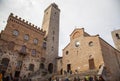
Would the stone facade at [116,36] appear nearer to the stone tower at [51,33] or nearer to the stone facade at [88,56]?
the stone facade at [88,56]

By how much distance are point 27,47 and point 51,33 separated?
30.9 feet

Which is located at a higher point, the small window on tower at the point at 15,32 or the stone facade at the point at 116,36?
the stone facade at the point at 116,36

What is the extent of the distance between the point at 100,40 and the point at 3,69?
19.7 meters

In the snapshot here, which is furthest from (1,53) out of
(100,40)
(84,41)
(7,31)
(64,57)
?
(100,40)

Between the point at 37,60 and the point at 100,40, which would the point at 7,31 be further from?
the point at 100,40

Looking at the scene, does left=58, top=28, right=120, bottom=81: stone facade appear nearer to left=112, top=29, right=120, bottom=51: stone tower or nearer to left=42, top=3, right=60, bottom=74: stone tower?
left=42, top=3, right=60, bottom=74: stone tower

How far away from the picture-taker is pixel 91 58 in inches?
866

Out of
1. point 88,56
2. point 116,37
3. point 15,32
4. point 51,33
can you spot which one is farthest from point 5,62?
point 116,37

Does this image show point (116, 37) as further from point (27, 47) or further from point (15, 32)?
point (15, 32)

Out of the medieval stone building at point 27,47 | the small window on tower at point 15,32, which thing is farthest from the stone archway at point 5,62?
the small window on tower at point 15,32

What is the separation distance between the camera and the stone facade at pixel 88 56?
20906 millimetres

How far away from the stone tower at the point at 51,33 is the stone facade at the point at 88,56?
110 inches

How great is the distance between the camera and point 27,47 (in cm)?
2630

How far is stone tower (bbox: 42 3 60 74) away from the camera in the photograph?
30078 millimetres
